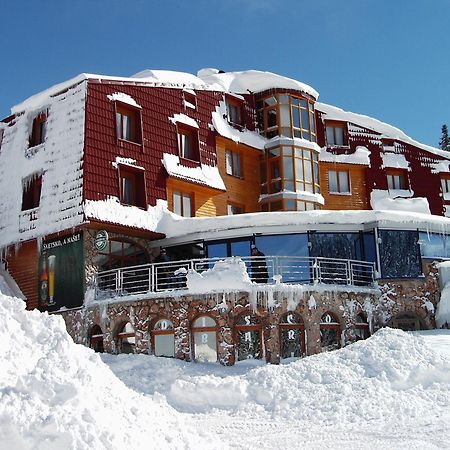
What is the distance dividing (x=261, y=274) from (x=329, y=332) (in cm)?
304

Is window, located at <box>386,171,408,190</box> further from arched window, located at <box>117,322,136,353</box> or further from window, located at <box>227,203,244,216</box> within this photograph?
arched window, located at <box>117,322,136,353</box>

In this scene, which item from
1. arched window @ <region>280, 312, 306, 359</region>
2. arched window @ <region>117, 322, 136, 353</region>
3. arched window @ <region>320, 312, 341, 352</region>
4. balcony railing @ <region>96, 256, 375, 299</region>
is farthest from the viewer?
balcony railing @ <region>96, 256, 375, 299</region>

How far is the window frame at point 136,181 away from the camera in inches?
989

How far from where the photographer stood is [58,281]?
24.6m

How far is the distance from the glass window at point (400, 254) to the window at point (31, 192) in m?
13.1

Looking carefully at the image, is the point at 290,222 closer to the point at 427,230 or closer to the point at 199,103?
the point at 427,230

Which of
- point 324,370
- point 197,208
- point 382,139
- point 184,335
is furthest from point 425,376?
point 382,139

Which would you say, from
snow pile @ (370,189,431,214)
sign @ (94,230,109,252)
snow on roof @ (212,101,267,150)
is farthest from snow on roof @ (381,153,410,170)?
sign @ (94,230,109,252)

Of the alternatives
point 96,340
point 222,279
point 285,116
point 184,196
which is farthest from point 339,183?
point 96,340

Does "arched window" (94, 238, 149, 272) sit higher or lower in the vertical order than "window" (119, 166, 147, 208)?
lower

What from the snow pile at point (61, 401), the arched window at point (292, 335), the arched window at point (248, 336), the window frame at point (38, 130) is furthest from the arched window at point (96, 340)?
the snow pile at point (61, 401)

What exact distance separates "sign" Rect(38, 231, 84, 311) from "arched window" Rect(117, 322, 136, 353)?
1917mm

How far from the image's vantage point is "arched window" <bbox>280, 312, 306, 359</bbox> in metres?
21.8

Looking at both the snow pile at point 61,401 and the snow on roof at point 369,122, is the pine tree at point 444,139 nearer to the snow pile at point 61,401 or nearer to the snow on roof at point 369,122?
the snow on roof at point 369,122
